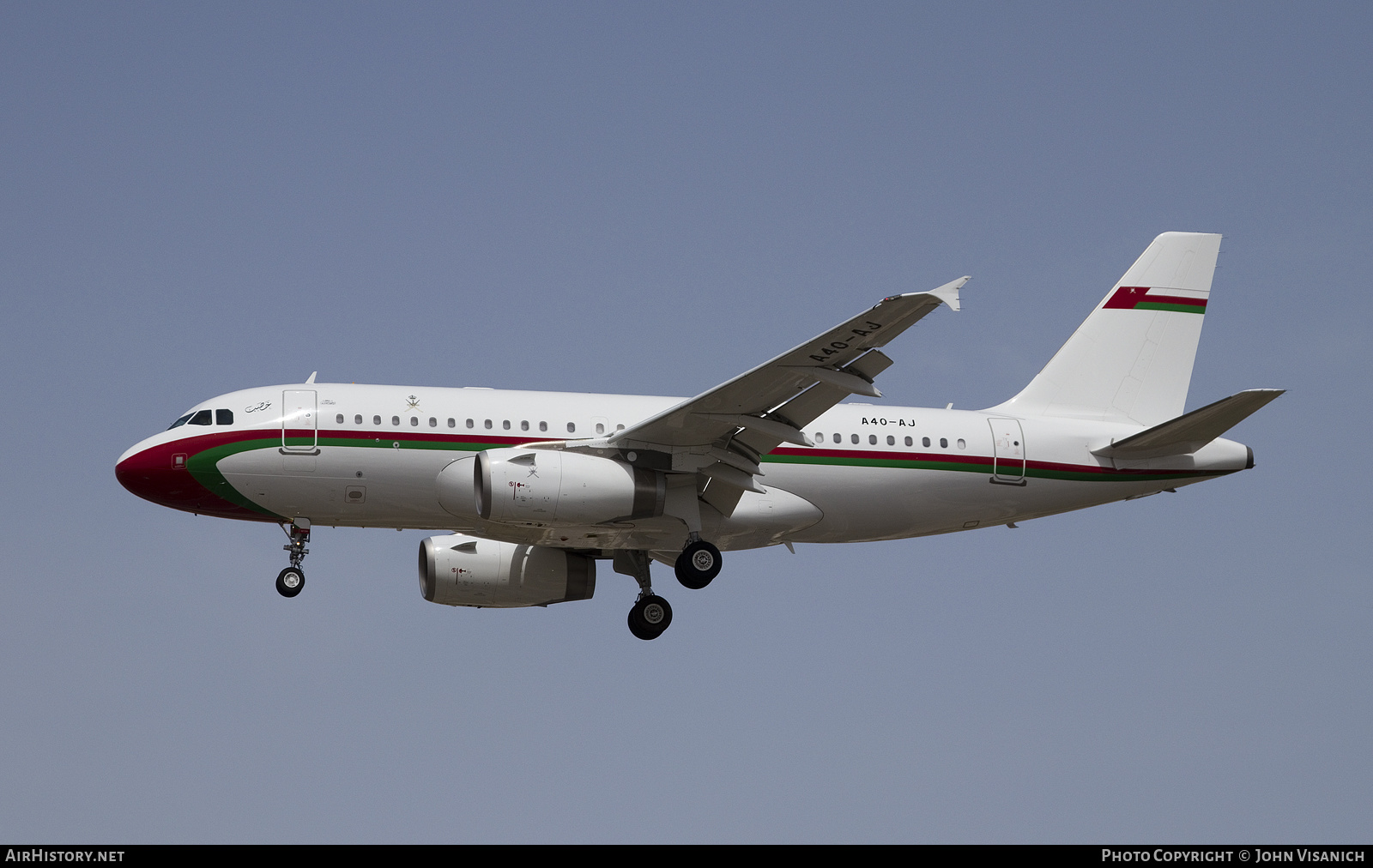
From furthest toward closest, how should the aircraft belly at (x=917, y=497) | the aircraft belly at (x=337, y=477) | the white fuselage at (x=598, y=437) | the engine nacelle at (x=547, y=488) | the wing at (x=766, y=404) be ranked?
the aircraft belly at (x=917, y=497) < the white fuselage at (x=598, y=437) < the aircraft belly at (x=337, y=477) < the engine nacelle at (x=547, y=488) < the wing at (x=766, y=404)

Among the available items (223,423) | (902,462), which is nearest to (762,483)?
(902,462)

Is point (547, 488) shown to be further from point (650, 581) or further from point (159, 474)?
point (159, 474)

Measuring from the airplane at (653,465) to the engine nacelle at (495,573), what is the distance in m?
0.04

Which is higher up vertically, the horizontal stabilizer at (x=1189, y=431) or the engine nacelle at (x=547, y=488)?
the horizontal stabilizer at (x=1189, y=431)

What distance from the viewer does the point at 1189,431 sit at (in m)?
30.9

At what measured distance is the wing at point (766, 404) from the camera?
2502cm

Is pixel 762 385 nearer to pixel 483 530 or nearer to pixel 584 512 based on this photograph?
pixel 584 512

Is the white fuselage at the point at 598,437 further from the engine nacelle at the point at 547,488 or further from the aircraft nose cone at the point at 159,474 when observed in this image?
the engine nacelle at the point at 547,488

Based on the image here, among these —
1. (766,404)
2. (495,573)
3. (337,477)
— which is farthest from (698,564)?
(337,477)

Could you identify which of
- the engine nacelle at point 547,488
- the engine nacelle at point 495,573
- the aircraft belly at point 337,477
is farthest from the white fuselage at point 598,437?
the engine nacelle at point 495,573

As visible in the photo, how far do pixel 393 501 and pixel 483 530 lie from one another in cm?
212

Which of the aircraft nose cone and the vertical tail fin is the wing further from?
the aircraft nose cone

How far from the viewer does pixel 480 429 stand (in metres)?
29.2

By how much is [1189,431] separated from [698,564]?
9885mm
